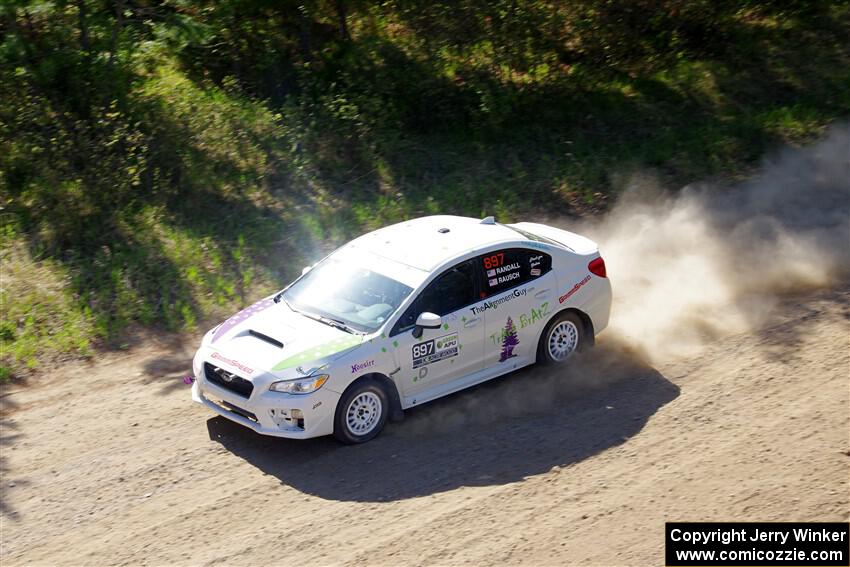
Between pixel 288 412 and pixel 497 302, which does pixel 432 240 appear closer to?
pixel 497 302

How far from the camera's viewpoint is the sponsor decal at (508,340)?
10.4 m

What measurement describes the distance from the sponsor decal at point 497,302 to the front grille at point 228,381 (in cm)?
250

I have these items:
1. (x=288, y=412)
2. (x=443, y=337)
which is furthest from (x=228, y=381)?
(x=443, y=337)

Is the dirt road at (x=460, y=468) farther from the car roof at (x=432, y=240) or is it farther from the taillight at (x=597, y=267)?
the car roof at (x=432, y=240)

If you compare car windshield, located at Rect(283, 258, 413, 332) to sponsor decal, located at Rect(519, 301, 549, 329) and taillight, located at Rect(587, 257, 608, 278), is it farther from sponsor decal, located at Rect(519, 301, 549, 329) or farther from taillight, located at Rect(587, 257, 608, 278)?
taillight, located at Rect(587, 257, 608, 278)

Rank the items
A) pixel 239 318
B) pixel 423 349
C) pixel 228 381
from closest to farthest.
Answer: pixel 228 381 → pixel 423 349 → pixel 239 318

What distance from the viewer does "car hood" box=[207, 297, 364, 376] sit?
359 inches

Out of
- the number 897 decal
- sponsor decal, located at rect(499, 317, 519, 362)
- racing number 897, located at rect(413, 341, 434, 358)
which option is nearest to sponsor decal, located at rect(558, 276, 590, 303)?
sponsor decal, located at rect(499, 317, 519, 362)

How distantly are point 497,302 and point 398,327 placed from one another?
1297 millimetres

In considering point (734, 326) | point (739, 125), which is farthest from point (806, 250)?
point (739, 125)

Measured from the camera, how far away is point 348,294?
10.0 m

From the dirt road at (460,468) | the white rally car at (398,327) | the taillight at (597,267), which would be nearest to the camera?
the dirt road at (460,468)

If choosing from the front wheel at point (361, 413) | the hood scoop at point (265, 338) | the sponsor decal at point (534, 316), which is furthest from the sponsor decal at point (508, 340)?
the hood scoop at point (265, 338)

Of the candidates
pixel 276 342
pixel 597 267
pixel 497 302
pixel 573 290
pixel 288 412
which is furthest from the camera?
pixel 597 267
